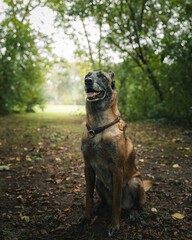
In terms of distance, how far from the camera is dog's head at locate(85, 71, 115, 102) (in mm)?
2881

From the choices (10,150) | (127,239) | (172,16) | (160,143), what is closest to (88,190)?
(127,239)

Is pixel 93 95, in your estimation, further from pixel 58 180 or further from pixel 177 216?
pixel 58 180

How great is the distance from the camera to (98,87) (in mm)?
2891

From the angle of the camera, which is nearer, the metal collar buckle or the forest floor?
the metal collar buckle

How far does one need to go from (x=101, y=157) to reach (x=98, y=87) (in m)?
0.83

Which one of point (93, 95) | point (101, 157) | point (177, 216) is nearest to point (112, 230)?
point (101, 157)

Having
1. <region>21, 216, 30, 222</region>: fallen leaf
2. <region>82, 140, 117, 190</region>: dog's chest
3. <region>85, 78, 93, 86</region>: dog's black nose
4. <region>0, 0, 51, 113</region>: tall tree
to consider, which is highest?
<region>0, 0, 51, 113</region>: tall tree

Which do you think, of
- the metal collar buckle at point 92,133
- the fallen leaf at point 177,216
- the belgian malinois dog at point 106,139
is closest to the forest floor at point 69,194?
the fallen leaf at point 177,216

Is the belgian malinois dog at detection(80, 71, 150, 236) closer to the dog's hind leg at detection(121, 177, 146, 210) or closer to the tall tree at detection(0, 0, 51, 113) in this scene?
the dog's hind leg at detection(121, 177, 146, 210)

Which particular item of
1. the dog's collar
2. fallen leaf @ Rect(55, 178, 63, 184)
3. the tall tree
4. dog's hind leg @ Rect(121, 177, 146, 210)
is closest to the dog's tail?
dog's hind leg @ Rect(121, 177, 146, 210)

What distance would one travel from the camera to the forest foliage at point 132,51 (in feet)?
33.9

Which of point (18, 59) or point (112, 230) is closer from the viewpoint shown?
point (112, 230)

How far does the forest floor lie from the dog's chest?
73cm

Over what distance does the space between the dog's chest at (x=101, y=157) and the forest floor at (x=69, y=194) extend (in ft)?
2.40
